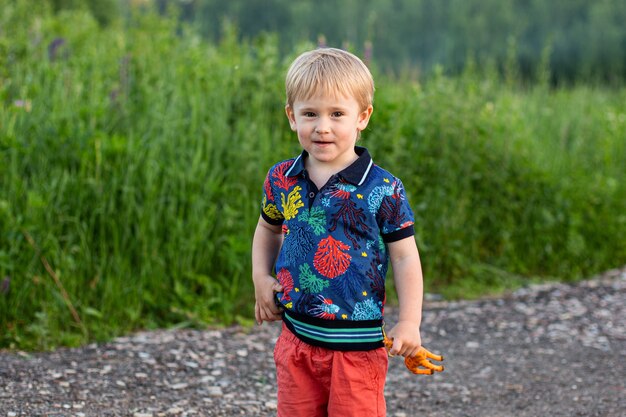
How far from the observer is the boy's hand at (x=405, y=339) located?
216 centimetres

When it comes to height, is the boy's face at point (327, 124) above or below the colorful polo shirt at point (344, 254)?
above

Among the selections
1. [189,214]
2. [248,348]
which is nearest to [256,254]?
[248,348]

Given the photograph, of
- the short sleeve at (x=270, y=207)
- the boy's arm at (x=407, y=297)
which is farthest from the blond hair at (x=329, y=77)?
the boy's arm at (x=407, y=297)

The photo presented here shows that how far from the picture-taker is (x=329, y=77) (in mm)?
2160

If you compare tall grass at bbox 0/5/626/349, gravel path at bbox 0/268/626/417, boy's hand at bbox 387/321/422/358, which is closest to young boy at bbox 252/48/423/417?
boy's hand at bbox 387/321/422/358

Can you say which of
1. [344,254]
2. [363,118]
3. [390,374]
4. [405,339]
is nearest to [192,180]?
[390,374]

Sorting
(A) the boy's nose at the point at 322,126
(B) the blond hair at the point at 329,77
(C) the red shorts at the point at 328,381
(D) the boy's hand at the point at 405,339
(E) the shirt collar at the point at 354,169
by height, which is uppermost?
(B) the blond hair at the point at 329,77

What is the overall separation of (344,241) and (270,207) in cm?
30

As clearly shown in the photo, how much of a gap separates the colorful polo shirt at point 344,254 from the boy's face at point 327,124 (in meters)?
0.07

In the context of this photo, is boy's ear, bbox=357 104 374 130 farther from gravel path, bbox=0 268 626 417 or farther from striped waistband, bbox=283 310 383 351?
gravel path, bbox=0 268 626 417

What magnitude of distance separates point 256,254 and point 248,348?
5.72 feet

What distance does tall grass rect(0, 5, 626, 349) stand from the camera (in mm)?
4168

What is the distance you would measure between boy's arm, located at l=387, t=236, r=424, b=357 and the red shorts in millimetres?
100

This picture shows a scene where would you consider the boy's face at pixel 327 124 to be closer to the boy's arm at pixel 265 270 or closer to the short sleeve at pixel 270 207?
the short sleeve at pixel 270 207
